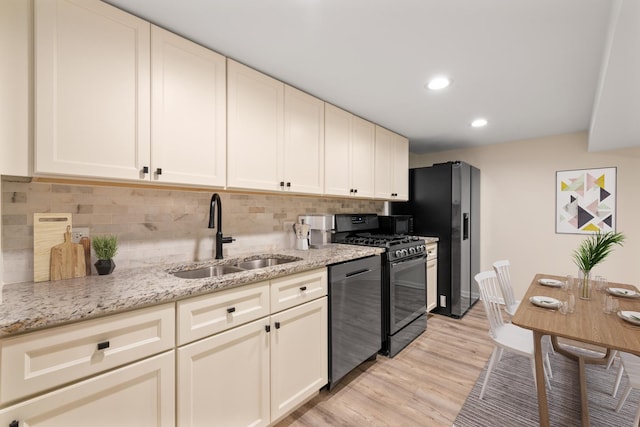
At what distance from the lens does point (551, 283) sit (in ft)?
7.55

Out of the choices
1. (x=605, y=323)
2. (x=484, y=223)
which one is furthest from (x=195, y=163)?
(x=484, y=223)

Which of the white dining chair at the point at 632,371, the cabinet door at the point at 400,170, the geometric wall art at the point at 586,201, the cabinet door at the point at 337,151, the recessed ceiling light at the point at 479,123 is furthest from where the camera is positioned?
the cabinet door at the point at 400,170

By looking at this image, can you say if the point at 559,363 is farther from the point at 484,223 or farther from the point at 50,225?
the point at 50,225

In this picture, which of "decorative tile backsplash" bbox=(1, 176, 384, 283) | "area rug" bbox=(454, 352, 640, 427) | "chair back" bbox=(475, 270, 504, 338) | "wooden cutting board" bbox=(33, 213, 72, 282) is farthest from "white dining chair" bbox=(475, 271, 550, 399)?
"wooden cutting board" bbox=(33, 213, 72, 282)

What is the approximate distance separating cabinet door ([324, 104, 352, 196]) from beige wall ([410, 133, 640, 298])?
8.25ft

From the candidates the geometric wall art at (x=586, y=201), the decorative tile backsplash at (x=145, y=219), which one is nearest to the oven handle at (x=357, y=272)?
the decorative tile backsplash at (x=145, y=219)

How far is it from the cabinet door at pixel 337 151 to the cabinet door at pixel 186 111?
0.99 metres

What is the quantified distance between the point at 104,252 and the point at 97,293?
1.37ft

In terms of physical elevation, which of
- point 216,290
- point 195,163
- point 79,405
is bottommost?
point 79,405

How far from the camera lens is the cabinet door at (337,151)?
97.0 inches

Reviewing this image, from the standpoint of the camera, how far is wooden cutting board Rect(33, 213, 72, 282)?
132 cm

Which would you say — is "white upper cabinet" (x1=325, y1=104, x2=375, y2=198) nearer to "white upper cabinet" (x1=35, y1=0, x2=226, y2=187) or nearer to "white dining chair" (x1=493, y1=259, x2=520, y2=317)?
"white upper cabinet" (x1=35, y1=0, x2=226, y2=187)

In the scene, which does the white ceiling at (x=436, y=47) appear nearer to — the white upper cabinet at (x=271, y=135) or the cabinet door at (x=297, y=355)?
the white upper cabinet at (x=271, y=135)

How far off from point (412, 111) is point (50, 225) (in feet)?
9.25
